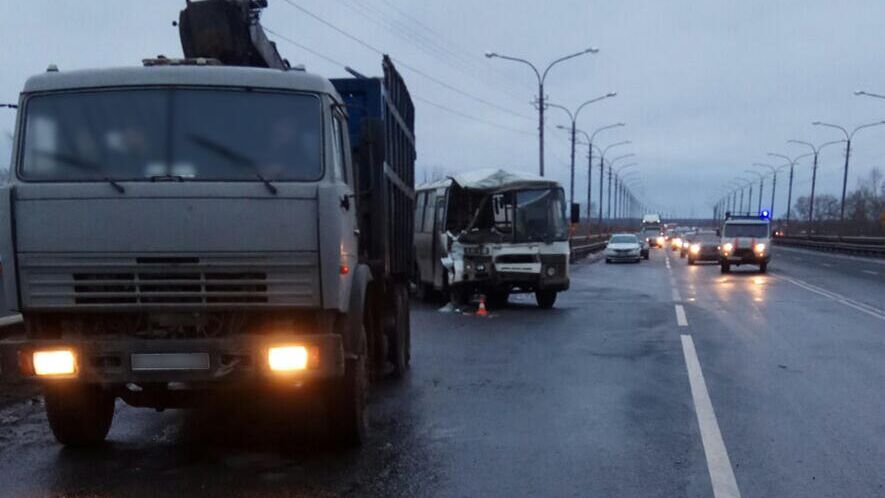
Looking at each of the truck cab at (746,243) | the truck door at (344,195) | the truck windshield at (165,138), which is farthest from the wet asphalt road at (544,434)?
the truck cab at (746,243)

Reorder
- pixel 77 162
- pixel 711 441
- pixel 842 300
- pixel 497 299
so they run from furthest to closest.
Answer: pixel 497 299 → pixel 842 300 → pixel 711 441 → pixel 77 162

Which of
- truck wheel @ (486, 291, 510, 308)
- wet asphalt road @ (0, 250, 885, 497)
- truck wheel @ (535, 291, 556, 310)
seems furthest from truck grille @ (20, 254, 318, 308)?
truck wheel @ (486, 291, 510, 308)

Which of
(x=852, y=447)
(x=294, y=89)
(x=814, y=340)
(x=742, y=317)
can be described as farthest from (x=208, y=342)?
(x=742, y=317)

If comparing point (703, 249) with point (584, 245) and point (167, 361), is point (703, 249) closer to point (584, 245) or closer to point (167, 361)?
point (584, 245)

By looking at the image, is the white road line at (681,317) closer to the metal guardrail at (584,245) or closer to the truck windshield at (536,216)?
the truck windshield at (536,216)

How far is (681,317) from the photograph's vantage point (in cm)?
1656

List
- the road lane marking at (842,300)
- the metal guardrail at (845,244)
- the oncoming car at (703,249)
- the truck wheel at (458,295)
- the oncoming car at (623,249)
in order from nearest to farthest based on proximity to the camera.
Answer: the road lane marking at (842,300) → the truck wheel at (458,295) → the oncoming car at (703,249) → the oncoming car at (623,249) → the metal guardrail at (845,244)

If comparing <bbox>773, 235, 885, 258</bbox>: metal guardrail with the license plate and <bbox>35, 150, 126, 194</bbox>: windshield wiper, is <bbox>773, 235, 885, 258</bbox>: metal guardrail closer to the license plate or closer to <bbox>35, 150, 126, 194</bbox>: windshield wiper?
the license plate

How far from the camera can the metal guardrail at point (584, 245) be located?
1763 inches

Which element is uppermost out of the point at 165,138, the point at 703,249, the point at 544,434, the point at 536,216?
the point at 165,138

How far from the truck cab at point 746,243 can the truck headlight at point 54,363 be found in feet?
101

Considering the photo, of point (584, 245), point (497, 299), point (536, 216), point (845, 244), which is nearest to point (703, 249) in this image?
point (584, 245)

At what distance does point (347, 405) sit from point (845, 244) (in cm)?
5605

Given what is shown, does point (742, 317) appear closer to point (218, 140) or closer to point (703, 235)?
point (218, 140)
